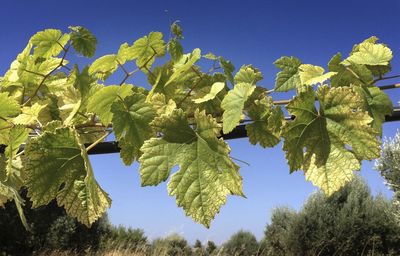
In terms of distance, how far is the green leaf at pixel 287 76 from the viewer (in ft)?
2.72

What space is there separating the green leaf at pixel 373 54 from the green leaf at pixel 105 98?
15.3 inches

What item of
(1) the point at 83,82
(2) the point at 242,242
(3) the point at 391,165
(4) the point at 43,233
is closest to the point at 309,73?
(1) the point at 83,82

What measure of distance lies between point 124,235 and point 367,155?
14.2m

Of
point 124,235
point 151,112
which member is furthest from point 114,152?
point 124,235

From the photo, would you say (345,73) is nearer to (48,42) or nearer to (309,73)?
(309,73)

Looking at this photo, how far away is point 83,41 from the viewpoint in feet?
3.25

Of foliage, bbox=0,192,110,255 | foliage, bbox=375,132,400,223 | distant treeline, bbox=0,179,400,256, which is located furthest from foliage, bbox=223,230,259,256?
foliage, bbox=375,132,400,223

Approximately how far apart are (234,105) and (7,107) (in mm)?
444

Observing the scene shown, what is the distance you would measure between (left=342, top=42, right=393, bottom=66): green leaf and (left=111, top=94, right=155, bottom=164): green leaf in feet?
1.17

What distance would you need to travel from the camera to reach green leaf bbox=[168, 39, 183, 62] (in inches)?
37.6

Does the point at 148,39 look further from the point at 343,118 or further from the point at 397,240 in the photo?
the point at 397,240

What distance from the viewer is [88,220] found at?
76cm

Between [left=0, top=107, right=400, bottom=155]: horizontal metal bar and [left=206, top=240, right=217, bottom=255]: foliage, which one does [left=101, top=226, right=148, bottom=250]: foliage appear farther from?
[left=0, top=107, right=400, bottom=155]: horizontal metal bar

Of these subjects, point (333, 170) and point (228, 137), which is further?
point (228, 137)
